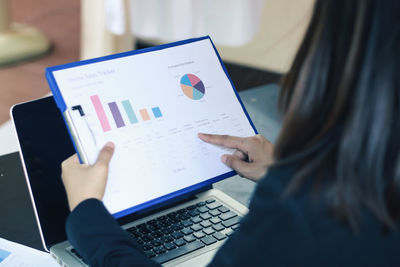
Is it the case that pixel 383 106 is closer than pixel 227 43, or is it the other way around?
pixel 383 106

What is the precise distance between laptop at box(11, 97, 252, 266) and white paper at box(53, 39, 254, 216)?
0.11 ft

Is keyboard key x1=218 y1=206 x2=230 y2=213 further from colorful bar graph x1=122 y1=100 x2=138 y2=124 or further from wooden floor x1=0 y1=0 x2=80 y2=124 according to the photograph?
wooden floor x1=0 y1=0 x2=80 y2=124

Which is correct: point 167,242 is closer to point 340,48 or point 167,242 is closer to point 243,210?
point 243,210

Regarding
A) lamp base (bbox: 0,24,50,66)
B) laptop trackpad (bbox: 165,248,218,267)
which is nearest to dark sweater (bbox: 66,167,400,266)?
laptop trackpad (bbox: 165,248,218,267)

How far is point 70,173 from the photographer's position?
28.5 inches

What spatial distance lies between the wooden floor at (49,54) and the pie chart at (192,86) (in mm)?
1716

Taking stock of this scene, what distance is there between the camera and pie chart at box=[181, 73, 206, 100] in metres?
0.87

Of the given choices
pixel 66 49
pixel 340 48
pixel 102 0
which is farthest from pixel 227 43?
pixel 340 48

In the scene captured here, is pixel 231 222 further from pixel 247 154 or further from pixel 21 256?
pixel 21 256

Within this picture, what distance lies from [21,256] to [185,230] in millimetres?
253

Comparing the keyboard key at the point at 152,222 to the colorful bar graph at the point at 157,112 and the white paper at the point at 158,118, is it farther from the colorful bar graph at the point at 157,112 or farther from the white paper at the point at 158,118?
the colorful bar graph at the point at 157,112

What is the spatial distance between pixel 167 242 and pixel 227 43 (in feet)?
7.07

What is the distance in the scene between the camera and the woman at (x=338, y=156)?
48cm

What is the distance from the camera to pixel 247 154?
0.88 meters
